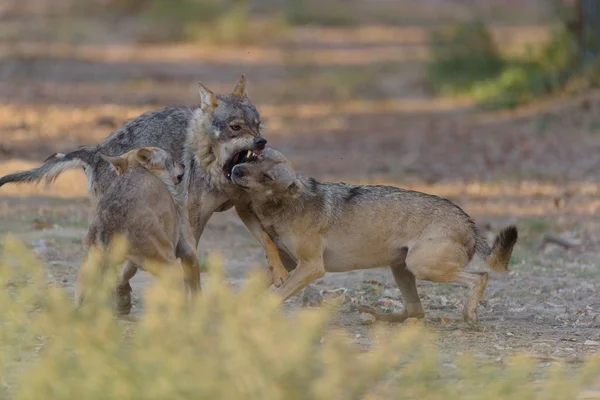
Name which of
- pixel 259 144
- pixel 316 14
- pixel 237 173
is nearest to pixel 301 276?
pixel 237 173

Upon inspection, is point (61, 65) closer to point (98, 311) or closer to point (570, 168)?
point (570, 168)

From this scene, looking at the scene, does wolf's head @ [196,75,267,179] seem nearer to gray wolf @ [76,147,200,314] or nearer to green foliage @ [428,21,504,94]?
gray wolf @ [76,147,200,314]

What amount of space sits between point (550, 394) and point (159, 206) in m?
3.43

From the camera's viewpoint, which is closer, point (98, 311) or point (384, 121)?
point (98, 311)

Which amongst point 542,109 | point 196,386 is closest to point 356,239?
point 196,386

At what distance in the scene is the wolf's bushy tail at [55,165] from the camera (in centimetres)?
914

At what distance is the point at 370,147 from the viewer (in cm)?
1941

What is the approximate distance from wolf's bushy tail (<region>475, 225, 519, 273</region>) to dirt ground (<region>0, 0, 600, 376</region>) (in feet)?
1.45

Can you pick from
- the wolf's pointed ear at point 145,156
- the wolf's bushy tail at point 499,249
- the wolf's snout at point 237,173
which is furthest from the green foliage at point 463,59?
the wolf's pointed ear at point 145,156

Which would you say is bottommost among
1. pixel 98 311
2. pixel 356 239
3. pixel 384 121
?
pixel 384 121

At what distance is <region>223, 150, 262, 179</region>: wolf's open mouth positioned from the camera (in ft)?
29.3

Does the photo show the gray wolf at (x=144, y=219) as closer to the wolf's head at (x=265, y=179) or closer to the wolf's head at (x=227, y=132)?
the wolf's head at (x=265, y=179)

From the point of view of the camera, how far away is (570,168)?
16828 millimetres

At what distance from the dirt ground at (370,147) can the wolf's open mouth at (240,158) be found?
49.0 inches
